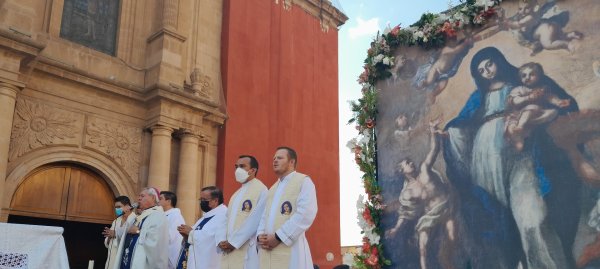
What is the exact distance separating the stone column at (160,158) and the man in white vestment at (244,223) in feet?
17.4

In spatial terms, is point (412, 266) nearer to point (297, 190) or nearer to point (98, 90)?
point (297, 190)

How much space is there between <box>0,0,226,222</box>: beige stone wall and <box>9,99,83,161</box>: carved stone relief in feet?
0.06

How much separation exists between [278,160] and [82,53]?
7.11 metres

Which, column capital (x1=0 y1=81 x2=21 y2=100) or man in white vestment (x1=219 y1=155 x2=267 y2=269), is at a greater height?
column capital (x1=0 y1=81 x2=21 y2=100)

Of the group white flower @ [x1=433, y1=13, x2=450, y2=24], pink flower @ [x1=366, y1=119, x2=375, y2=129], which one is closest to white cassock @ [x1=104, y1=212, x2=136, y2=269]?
pink flower @ [x1=366, y1=119, x2=375, y2=129]

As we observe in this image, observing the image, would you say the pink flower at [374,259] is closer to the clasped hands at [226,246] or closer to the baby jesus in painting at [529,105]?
the clasped hands at [226,246]

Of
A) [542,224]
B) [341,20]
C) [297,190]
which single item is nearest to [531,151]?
[542,224]

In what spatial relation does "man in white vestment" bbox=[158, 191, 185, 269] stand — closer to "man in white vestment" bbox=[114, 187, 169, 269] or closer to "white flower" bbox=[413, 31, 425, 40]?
"man in white vestment" bbox=[114, 187, 169, 269]

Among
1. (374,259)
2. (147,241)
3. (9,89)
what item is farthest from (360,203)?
(9,89)

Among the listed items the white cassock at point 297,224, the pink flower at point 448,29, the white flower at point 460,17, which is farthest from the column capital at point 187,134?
the white flower at point 460,17

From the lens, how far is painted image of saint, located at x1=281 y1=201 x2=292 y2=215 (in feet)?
16.0

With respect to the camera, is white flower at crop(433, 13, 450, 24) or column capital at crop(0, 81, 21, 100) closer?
white flower at crop(433, 13, 450, 24)

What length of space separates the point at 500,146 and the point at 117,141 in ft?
25.9

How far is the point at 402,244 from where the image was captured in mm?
5797
